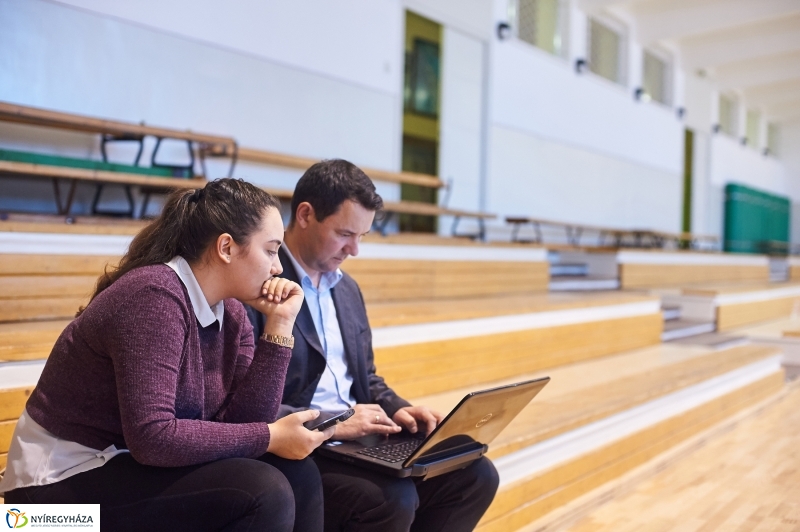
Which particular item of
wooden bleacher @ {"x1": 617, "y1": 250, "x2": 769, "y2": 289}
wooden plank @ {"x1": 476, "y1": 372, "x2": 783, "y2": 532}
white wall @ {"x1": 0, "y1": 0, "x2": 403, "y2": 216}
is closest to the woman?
wooden plank @ {"x1": 476, "y1": 372, "x2": 783, "y2": 532}

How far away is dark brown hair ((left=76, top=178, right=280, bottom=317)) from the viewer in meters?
1.16

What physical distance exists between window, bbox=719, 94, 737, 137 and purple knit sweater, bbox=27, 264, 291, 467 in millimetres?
12360

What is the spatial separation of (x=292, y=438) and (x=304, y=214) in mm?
599

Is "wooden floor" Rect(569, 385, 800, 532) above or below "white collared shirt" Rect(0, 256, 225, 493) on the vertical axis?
below

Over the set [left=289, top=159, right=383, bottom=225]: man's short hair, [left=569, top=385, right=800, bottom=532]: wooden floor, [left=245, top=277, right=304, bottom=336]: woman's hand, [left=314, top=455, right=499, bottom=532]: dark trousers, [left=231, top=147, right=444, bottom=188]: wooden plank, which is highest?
[left=231, top=147, right=444, bottom=188]: wooden plank

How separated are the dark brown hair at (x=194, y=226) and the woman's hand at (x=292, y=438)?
293 millimetres

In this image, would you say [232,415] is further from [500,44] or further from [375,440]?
[500,44]

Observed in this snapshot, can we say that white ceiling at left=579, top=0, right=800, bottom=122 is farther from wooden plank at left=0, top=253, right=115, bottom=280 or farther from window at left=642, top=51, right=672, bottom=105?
wooden plank at left=0, top=253, right=115, bottom=280

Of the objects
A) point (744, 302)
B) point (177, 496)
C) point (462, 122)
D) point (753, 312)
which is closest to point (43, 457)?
point (177, 496)

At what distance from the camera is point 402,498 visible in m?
1.36

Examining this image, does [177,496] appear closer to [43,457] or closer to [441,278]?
[43,457]

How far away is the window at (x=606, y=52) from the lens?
8695 millimetres

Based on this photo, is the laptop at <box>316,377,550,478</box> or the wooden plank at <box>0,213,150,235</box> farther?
the wooden plank at <box>0,213,150,235</box>

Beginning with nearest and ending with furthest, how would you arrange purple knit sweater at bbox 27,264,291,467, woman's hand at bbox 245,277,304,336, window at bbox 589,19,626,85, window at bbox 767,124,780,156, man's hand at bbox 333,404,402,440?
purple knit sweater at bbox 27,264,291,467
woman's hand at bbox 245,277,304,336
man's hand at bbox 333,404,402,440
window at bbox 589,19,626,85
window at bbox 767,124,780,156
